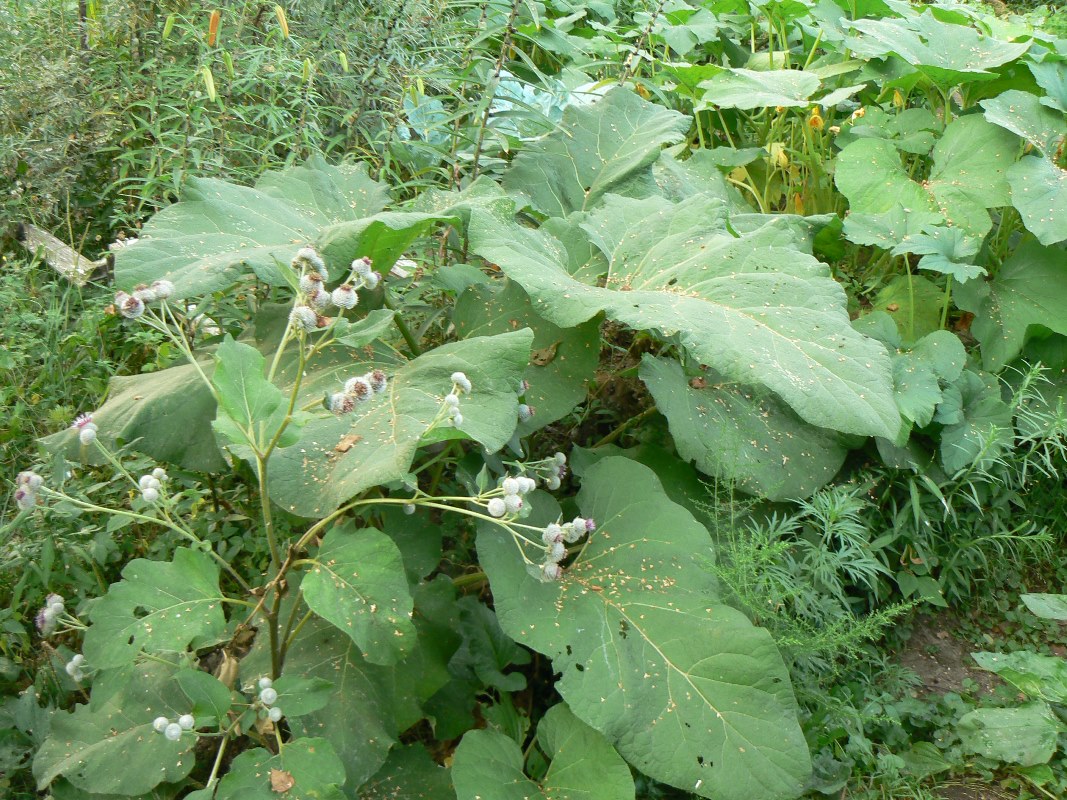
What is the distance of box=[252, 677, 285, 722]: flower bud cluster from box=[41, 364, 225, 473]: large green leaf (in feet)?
1.76

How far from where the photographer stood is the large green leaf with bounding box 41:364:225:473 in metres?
1.91

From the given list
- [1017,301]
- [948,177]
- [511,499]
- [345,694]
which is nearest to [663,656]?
[511,499]

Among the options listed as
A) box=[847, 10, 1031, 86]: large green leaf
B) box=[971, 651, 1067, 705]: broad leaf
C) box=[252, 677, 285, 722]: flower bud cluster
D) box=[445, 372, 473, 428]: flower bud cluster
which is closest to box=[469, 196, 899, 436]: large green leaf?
box=[445, 372, 473, 428]: flower bud cluster

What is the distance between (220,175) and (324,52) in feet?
1.91

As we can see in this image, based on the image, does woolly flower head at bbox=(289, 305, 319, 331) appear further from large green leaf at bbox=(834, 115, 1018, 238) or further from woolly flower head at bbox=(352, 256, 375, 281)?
large green leaf at bbox=(834, 115, 1018, 238)

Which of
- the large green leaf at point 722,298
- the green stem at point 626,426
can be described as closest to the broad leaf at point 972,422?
the large green leaf at point 722,298

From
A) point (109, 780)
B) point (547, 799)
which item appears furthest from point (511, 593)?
point (109, 780)

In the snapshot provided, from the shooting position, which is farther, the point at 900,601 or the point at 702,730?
the point at 900,601

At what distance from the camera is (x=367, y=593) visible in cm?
156

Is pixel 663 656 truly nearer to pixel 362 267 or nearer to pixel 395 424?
pixel 395 424

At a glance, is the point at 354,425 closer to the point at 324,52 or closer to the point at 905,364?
the point at 905,364

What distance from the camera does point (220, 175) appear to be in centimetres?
277

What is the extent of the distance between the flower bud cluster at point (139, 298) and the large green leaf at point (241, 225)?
0.20m

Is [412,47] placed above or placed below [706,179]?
above
